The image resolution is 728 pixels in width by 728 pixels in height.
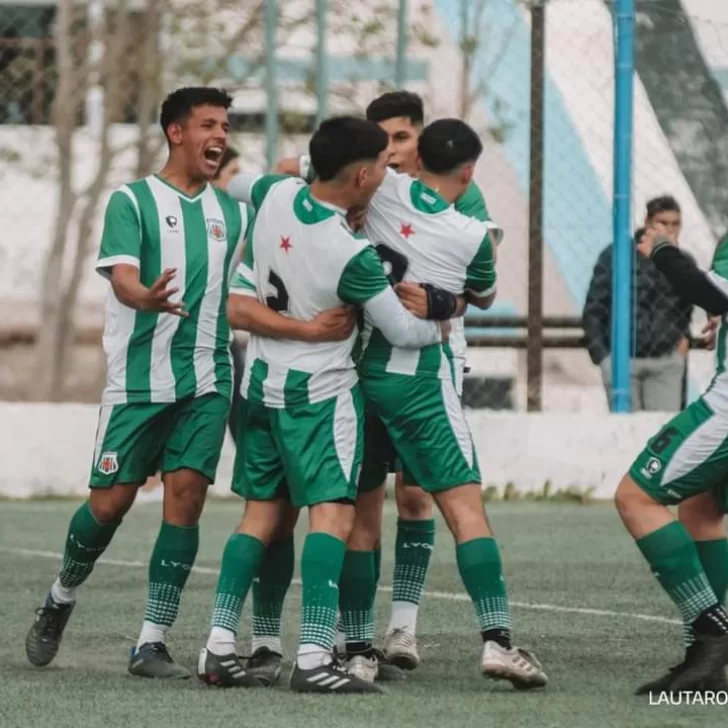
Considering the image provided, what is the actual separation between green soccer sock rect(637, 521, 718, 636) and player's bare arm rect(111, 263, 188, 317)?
1.71 meters

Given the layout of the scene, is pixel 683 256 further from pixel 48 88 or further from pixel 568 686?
pixel 48 88

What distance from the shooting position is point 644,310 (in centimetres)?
1370

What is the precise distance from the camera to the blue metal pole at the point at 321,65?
13938 mm

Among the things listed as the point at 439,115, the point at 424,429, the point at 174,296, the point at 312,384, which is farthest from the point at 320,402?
the point at 439,115

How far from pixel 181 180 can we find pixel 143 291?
1.99ft

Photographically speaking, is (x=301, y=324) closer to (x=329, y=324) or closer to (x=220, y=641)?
(x=329, y=324)

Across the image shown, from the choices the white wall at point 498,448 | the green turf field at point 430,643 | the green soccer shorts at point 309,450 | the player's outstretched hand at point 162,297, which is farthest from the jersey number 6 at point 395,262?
the white wall at point 498,448

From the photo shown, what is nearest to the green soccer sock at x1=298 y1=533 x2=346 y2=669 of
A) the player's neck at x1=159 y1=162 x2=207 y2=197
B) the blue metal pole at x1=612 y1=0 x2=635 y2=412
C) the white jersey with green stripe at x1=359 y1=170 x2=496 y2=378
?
the white jersey with green stripe at x1=359 y1=170 x2=496 y2=378

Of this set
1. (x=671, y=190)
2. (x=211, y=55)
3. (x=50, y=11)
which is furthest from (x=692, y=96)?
(x=50, y=11)

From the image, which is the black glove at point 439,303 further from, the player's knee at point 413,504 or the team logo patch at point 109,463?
the team logo patch at point 109,463

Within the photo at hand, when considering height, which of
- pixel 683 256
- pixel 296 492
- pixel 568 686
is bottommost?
pixel 568 686

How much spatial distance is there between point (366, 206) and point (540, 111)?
22.6 ft

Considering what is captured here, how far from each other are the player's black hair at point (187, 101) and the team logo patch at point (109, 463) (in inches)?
45.3

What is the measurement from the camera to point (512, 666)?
6.87 metres
